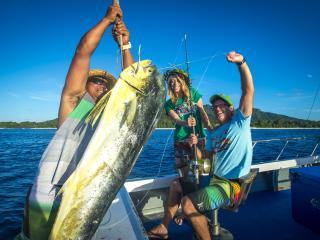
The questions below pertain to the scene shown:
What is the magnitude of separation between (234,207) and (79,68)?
297 cm

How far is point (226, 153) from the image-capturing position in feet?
12.7

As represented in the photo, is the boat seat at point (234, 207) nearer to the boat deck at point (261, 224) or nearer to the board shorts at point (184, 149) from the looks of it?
the boat deck at point (261, 224)

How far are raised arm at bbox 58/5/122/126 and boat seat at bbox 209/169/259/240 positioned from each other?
2.71 metres

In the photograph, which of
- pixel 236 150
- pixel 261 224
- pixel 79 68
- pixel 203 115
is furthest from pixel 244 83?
pixel 261 224

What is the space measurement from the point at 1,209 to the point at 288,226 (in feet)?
27.1

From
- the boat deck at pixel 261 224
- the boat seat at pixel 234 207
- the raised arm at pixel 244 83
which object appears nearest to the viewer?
the raised arm at pixel 244 83

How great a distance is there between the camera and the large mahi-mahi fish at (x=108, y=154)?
1845 mm

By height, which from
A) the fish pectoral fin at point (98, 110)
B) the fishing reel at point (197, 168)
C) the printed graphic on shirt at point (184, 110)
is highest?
the printed graphic on shirt at point (184, 110)

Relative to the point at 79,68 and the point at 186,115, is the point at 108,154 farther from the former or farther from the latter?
the point at 186,115

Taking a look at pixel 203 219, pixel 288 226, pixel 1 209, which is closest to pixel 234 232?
pixel 288 226

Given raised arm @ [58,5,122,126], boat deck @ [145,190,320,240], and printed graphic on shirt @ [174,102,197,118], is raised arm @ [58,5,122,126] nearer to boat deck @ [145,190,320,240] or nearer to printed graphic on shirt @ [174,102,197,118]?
printed graphic on shirt @ [174,102,197,118]

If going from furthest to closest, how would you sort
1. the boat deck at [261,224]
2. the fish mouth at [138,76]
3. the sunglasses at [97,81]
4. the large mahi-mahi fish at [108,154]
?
1. the boat deck at [261,224]
2. the sunglasses at [97,81]
3. the fish mouth at [138,76]
4. the large mahi-mahi fish at [108,154]

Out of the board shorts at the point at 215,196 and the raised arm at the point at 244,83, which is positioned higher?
the raised arm at the point at 244,83

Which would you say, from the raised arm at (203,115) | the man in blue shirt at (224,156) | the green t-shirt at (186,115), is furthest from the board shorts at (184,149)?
the raised arm at (203,115)
